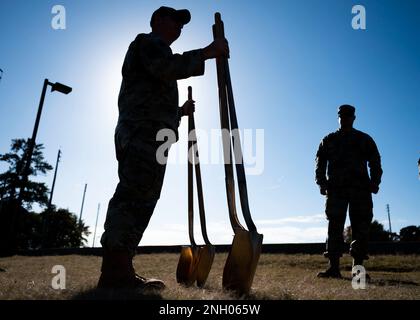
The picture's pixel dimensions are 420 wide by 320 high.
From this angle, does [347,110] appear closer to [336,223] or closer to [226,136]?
[336,223]

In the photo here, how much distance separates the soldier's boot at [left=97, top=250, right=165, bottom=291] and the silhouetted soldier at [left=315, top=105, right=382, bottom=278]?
2.95 m

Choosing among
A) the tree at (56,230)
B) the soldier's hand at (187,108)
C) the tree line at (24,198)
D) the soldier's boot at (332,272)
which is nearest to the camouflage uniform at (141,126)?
the soldier's hand at (187,108)

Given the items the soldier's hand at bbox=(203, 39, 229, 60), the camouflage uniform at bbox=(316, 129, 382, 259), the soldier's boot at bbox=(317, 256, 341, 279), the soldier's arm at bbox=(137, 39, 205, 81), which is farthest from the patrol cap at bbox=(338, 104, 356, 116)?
the soldier's arm at bbox=(137, 39, 205, 81)

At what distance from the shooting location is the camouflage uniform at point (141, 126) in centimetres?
242

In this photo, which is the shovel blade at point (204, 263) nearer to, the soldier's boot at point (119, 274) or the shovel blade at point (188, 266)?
the shovel blade at point (188, 266)

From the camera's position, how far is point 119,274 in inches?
93.0

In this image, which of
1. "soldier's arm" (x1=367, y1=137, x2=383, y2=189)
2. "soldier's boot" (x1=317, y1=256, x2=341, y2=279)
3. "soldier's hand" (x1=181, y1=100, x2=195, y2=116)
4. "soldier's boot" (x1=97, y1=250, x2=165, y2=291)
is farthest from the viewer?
"soldier's arm" (x1=367, y1=137, x2=383, y2=189)

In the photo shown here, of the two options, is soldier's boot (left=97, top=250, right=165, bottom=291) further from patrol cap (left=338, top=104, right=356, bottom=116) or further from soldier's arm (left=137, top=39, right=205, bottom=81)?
patrol cap (left=338, top=104, right=356, bottom=116)

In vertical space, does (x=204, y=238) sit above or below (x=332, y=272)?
above

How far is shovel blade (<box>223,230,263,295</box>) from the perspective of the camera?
220 cm

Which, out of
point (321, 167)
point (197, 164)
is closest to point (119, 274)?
point (197, 164)

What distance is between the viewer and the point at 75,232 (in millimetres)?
50812

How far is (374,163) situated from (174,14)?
3543mm
